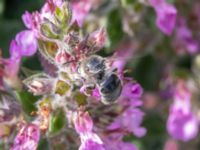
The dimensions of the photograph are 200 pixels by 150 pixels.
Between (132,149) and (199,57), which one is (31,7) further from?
(132,149)

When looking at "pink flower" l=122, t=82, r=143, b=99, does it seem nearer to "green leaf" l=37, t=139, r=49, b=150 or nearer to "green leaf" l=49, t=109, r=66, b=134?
"green leaf" l=49, t=109, r=66, b=134

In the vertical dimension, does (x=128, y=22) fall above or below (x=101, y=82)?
above

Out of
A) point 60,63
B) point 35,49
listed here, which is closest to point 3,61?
point 35,49

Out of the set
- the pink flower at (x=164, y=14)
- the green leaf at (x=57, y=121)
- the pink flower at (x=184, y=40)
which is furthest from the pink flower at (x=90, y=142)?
the pink flower at (x=184, y=40)

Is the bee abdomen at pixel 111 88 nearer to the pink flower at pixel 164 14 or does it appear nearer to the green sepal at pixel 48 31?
the green sepal at pixel 48 31

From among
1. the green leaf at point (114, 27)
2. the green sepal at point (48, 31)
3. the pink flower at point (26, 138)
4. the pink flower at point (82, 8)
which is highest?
the pink flower at point (82, 8)

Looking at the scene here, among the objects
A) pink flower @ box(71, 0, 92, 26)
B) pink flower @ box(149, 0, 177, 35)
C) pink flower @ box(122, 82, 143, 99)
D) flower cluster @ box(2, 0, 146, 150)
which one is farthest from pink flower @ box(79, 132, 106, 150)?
pink flower @ box(71, 0, 92, 26)
